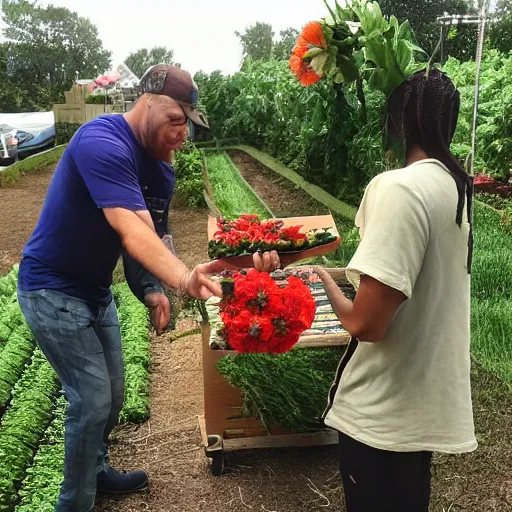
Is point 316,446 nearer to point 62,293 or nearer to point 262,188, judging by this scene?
point 62,293

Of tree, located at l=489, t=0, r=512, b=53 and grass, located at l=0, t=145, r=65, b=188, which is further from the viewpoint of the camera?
tree, located at l=489, t=0, r=512, b=53

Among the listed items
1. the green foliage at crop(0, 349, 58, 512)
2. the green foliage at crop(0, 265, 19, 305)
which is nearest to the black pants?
the green foliage at crop(0, 349, 58, 512)

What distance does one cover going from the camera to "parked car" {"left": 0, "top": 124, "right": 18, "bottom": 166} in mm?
17812

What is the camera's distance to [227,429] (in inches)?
131

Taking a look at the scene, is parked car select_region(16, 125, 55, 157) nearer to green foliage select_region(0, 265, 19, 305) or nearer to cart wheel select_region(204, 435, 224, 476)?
green foliage select_region(0, 265, 19, 305)

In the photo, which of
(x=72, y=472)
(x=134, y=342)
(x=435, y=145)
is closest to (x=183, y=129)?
(x=435, y=145)

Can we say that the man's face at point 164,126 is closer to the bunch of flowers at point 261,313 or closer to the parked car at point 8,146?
the bunch of flowers at point 261,313

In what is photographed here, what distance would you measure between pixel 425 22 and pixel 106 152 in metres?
22.5

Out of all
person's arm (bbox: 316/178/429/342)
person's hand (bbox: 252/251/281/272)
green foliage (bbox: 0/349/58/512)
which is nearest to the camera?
person's arm (bbox: 316/178/429/342)

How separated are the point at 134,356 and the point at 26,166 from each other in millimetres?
13769

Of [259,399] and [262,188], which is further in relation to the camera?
[262,188]

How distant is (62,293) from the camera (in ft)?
7.85

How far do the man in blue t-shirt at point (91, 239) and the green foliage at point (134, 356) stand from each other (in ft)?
4.49

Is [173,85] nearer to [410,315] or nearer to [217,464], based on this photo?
[410,315]
